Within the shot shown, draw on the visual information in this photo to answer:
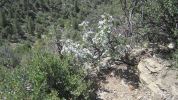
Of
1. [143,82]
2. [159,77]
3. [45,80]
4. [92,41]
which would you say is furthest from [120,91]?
[45,80]

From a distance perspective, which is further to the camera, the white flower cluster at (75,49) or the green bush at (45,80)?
the white flower cluster at (75,49)

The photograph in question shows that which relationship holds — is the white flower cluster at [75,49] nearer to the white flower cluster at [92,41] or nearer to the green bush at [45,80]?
the white flower cluster at [92,41]

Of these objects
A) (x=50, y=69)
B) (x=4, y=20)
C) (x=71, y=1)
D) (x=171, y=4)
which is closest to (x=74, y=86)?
(x=50, y=69)

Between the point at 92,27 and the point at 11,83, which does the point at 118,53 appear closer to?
the point at 92,27

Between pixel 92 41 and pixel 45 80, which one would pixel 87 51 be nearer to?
pixel 92 41

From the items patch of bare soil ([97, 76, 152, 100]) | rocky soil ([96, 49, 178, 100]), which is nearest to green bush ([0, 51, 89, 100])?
patch of bare soil ([97, 76, 152, 100])

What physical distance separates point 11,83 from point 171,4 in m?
7.57

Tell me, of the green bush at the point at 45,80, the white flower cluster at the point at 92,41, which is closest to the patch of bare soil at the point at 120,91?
the green bush at the point at 45,80

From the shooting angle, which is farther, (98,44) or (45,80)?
(98,44)

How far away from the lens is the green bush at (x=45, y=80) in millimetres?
13007

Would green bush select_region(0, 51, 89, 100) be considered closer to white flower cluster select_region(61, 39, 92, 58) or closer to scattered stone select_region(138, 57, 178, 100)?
white flower cluster select_region(61, 39, 92, 58)

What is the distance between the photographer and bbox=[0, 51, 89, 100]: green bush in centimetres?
1301

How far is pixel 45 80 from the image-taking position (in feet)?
44.8

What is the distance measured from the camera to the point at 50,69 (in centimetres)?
1434
